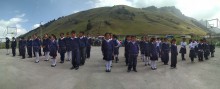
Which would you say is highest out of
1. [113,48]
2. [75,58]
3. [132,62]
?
[113,48]

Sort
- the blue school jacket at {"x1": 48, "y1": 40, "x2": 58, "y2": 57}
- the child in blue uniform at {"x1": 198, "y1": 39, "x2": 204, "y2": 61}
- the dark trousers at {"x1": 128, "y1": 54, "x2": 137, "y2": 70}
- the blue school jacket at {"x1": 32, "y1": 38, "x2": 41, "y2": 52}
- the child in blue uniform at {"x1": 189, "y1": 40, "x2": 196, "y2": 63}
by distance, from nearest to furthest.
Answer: the dark trousers at {"x1": 128, "y1": 54, "x2": 137, "y2": 70} < the blue school jacket at {"x1": 48, "y1": 40, "x2": 58, "y2": 57} < the child in blue uniform at {"x1": 189, "y1": 40, "x2": 196, "y2": 63} < the blue school jacket at {"x1": 32, "y1": 38, "x2": 41, "y2": 52} < the child in blue uniform at {"x1": 198, "y1": 39, "x2": 204, "y2": 61}

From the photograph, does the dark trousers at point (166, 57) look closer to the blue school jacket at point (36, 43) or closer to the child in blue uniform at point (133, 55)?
the child in blue uniform at point (133, 55)

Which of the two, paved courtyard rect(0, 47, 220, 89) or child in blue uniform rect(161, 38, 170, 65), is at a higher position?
child in blue uniform rect(161, 38, 170, 65)

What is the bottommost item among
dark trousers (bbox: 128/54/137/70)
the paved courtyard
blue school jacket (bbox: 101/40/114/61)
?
the paved courtyard

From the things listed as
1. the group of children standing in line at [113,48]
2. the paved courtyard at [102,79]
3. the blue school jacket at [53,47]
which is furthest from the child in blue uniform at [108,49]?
the blue school jacket at [53,47]

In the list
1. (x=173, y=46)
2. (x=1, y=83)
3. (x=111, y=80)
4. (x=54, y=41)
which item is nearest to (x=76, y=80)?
(x=111, y=80)

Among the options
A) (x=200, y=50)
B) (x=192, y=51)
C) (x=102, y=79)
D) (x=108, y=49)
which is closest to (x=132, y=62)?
(x=108, y=49)

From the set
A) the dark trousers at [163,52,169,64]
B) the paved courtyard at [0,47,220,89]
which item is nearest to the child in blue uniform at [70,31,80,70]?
the paved courtyard at [0,47,220,89]

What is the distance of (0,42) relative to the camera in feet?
Result: 180

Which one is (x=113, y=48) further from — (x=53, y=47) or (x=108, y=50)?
(x=53, y=47)

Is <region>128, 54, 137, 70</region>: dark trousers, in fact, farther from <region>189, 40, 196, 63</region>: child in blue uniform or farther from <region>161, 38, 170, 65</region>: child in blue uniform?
<region>189, 40, 196, 63</region>: child in blue uniform

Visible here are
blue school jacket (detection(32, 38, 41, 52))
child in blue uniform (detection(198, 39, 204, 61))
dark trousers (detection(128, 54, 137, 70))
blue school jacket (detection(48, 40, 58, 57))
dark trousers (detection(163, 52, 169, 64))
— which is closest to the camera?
dark trousers (detection(128, 54, 137, 70))

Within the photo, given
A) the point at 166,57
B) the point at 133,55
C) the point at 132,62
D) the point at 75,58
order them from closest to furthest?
the point at 132,62
the point at 133,55
the point at 75,58
the point at 166,57

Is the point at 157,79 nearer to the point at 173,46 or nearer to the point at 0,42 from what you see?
the point at 173,46
